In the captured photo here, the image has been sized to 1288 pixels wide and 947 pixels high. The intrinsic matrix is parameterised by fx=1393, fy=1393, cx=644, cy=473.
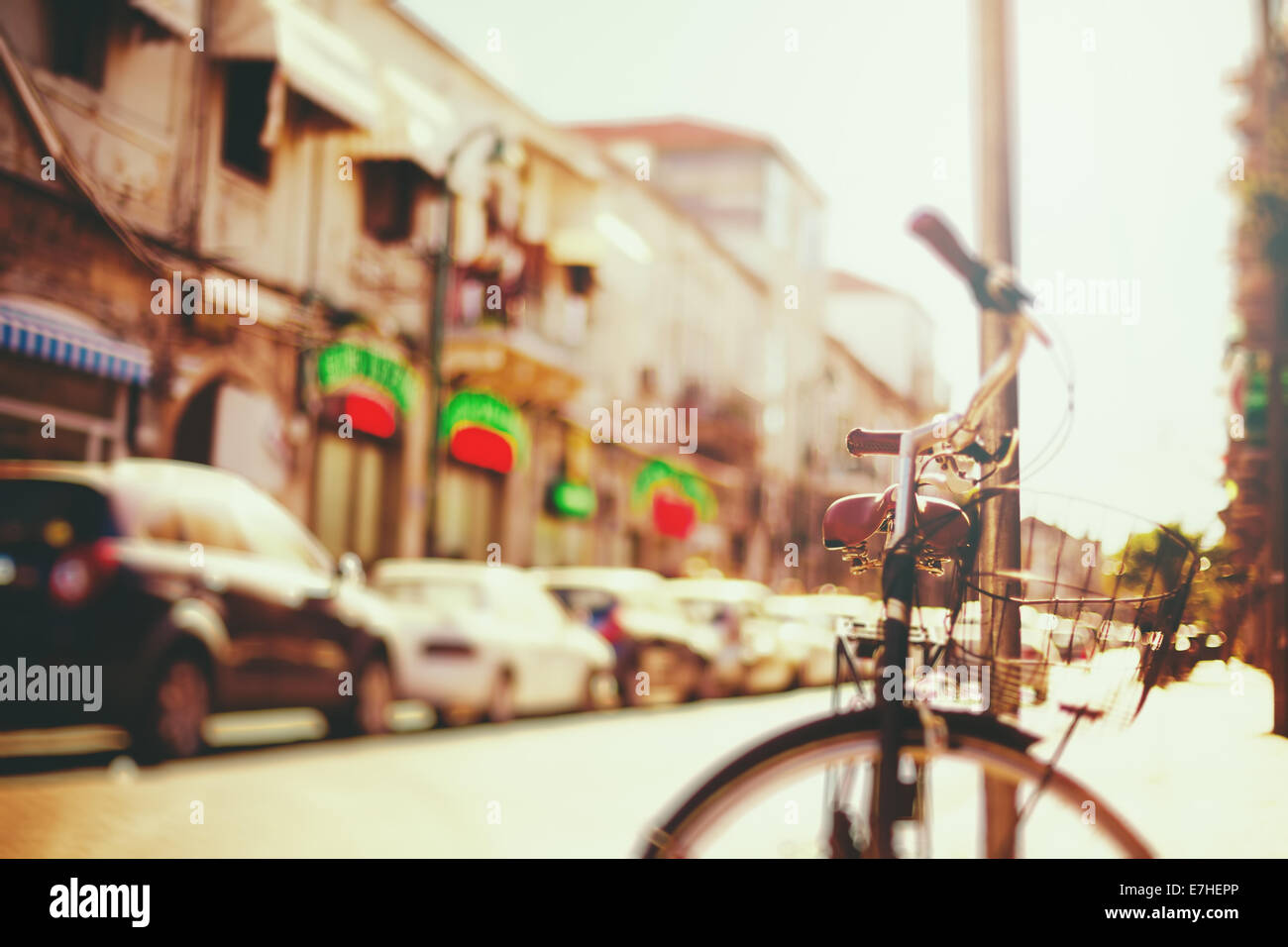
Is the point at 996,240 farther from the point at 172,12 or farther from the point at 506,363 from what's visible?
the point at 506,363

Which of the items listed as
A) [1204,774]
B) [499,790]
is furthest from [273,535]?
[1204,774]

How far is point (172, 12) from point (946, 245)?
389 inches

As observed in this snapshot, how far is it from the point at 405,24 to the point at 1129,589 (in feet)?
50.2

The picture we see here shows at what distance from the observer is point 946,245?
1.93 meters

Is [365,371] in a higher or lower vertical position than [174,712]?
higher

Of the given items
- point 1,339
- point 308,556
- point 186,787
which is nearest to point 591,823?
point 186,787

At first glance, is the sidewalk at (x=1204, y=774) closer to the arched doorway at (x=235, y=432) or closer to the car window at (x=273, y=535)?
the car window at (x=273, y=535)

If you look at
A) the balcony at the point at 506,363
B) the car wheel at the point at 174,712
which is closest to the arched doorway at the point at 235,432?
the balcony at the point at 506,363

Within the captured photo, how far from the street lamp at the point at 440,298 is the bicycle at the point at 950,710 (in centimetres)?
1292

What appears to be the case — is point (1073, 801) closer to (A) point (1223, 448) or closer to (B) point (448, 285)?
(A) point (1223, 448)

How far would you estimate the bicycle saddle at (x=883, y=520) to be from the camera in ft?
6.74

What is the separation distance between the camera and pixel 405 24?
1608 centimetres

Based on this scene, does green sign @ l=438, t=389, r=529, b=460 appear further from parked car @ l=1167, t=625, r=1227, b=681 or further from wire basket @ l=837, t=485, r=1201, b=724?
parked car @ l=1167, t=625, r=1227, b=681

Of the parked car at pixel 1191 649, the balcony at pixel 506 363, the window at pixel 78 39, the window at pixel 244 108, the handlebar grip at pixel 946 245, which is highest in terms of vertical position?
the window at pixel 244 108
